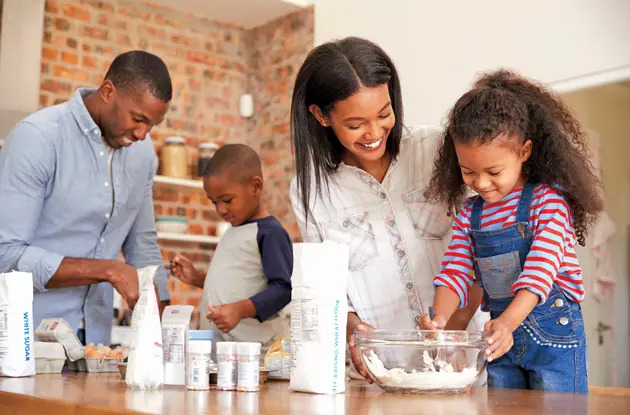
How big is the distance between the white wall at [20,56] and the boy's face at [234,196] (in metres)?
1.99

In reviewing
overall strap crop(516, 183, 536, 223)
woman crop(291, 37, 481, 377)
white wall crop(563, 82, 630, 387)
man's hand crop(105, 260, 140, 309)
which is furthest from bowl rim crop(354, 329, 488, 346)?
white wall crop(563, 82, 630, 387)

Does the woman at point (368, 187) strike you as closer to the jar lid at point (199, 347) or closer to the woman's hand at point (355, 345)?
the woman's hand at point (355, 345)

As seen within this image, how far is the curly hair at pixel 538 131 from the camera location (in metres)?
1.60

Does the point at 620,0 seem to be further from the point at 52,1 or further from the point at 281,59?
the point at 52,1

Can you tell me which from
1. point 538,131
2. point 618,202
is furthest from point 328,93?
point 618,202

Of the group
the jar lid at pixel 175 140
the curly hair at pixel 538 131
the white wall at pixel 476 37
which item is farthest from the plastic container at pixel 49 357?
the jar lid at pixel 175 140

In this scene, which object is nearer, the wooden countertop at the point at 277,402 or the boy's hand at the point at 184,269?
the wooden countertop at the point at 277,402

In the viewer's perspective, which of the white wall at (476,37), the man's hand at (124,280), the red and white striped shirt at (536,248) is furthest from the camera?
the white wall at (476,37)

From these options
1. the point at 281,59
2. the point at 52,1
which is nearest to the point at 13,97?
the point at 52,1

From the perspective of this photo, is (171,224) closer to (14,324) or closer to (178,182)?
(178,182)

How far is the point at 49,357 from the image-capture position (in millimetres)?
1912

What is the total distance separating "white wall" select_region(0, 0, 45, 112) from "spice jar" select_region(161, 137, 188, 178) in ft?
2.76

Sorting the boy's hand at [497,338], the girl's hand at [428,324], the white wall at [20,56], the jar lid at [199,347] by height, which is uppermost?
the white wall at [20,56]

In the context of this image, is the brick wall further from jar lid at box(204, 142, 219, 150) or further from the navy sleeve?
the navy sleeve
